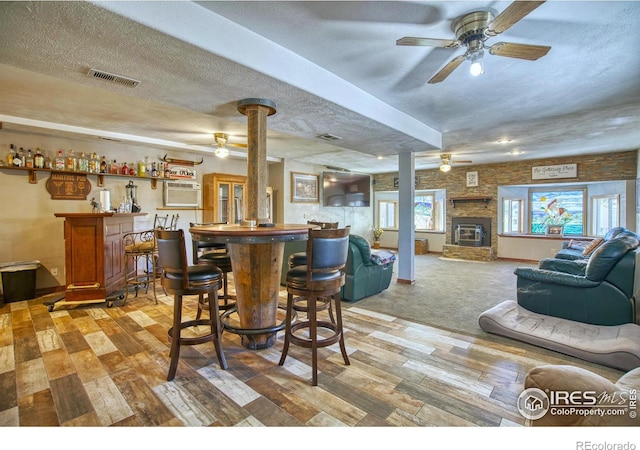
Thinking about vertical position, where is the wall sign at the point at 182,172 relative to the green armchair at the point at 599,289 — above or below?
above

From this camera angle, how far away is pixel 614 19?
200cm

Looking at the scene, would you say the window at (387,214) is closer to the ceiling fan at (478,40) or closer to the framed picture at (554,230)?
the framed picture at (554,230)

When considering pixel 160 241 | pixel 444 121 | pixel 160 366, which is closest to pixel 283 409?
pixel 160 366

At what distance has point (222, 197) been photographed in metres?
6.28

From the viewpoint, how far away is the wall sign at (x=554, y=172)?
270 inches

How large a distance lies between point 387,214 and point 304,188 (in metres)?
4.01

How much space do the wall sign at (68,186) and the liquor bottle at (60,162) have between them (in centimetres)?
20

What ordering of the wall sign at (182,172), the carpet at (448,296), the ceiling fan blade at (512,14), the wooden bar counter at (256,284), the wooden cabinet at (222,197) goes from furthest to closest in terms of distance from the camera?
the wooden cabinet at (222,197) < the wall sign at (182,172) < the carpet at (448,296) < the wooden bar counter at (256,284) < the ceiling fan blade at (512,14)

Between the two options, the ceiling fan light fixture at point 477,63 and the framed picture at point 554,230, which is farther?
the framed picture at point 554,230

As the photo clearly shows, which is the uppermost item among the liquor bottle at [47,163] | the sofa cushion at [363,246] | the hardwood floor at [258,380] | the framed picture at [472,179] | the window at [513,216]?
the framed picture at [472,179]

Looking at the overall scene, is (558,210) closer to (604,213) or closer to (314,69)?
(604,213)

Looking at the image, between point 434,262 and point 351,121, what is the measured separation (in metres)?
5.11

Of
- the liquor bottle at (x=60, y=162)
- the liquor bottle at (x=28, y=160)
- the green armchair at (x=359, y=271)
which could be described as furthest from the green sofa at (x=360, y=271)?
the liquor bottle at (x=28, y=160)

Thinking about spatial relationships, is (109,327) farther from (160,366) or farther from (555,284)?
(555,284)
